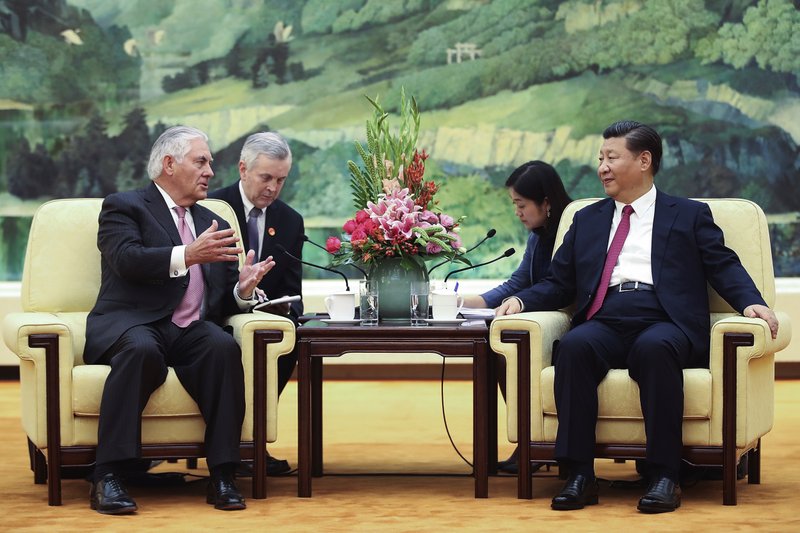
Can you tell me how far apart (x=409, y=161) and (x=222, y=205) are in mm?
765

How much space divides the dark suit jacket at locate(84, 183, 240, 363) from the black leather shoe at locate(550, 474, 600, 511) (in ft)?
4.19

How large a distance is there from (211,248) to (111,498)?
79 centimetres

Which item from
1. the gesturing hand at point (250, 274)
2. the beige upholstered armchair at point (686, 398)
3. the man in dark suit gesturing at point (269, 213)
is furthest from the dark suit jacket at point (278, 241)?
the beige upholstered armchair at point (686, 398)

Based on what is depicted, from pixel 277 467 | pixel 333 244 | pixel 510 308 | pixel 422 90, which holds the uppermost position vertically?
pixel 422 90

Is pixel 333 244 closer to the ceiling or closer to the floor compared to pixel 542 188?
closer to the floor

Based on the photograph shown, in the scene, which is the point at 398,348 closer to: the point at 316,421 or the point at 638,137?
the point at 316,421

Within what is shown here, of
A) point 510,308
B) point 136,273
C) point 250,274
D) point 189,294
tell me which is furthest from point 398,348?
point 136,273

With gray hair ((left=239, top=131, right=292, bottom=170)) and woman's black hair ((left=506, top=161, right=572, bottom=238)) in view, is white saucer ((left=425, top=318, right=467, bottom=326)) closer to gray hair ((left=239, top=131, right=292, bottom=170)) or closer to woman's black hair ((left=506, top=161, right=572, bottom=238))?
woman's black hair ((left=506, top=161, right=572, bottom=238))

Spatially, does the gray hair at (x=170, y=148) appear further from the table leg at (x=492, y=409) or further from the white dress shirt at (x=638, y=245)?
the white dress shirt at (x=638, y=245)

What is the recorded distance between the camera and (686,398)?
3.74 metres

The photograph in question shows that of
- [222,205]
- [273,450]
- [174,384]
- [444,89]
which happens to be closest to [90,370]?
[174,384]

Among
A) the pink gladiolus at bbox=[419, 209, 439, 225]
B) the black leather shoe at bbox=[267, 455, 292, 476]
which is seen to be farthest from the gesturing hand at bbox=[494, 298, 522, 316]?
the black leather shoe at bbox=[267, 455, 292, 476]

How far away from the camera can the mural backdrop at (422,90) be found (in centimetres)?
775

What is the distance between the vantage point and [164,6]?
7816mm
